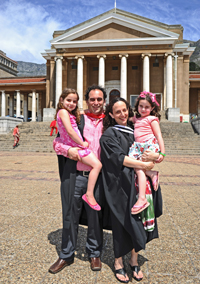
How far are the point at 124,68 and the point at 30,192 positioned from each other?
25419 millimetres

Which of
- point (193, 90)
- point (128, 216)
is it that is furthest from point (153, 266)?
point (193, 90)

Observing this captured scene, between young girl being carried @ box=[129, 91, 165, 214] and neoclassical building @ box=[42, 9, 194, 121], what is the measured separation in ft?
82.7

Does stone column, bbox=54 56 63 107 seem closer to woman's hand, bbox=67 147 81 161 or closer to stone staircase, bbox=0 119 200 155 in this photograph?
stone staircase, bbox=0 119 200 155

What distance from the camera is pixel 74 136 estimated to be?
2.54 m

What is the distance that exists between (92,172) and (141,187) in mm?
512

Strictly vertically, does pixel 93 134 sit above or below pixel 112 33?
below

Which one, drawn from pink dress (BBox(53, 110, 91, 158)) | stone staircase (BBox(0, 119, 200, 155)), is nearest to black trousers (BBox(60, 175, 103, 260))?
pink dress (BBox(53, 110, 91, 158))

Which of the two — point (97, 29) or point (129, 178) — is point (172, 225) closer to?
point (129, 178)

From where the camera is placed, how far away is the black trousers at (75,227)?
261 centimetres

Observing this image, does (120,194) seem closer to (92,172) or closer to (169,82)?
(92,172)

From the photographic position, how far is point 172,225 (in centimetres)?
378

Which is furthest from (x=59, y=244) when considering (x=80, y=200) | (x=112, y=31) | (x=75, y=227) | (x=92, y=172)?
(x=112, y=31)

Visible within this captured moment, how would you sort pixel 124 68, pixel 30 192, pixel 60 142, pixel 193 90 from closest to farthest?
pixel 60 142, pixel 30 192, pixel 124 68, pixel 193 90

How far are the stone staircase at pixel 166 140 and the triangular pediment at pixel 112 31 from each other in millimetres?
12603
